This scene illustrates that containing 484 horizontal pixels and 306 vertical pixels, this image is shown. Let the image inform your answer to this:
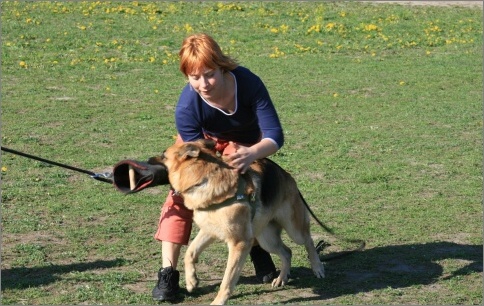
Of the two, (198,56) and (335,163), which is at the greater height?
(198,56)

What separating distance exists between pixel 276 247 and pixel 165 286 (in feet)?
2.92

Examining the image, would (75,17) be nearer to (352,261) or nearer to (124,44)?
(124,44)

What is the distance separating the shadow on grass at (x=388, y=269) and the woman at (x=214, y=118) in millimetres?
873

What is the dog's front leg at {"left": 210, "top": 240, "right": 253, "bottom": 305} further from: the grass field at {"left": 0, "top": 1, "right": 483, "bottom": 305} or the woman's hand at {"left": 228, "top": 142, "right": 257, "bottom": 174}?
the woman's hand at {"left": 228, "top": 142, "right": 257, "bottom": 174}

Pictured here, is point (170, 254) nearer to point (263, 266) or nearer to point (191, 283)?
point (191, 283)

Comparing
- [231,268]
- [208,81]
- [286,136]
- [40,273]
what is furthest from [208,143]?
[286,136]

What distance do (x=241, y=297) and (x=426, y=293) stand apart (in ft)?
4.15

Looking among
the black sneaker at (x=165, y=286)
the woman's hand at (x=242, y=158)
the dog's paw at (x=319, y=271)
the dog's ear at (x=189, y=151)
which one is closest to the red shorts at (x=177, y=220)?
the black sneaker at (x=165, y=286)

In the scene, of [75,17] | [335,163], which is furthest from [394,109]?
[75,17]

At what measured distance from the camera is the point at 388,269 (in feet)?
22.1

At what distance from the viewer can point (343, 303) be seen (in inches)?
237

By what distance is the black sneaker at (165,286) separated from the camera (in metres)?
6.01

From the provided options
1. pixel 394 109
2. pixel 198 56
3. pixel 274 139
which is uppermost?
pixel 198 56

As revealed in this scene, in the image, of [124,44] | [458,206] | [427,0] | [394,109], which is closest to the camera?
[458,206]
